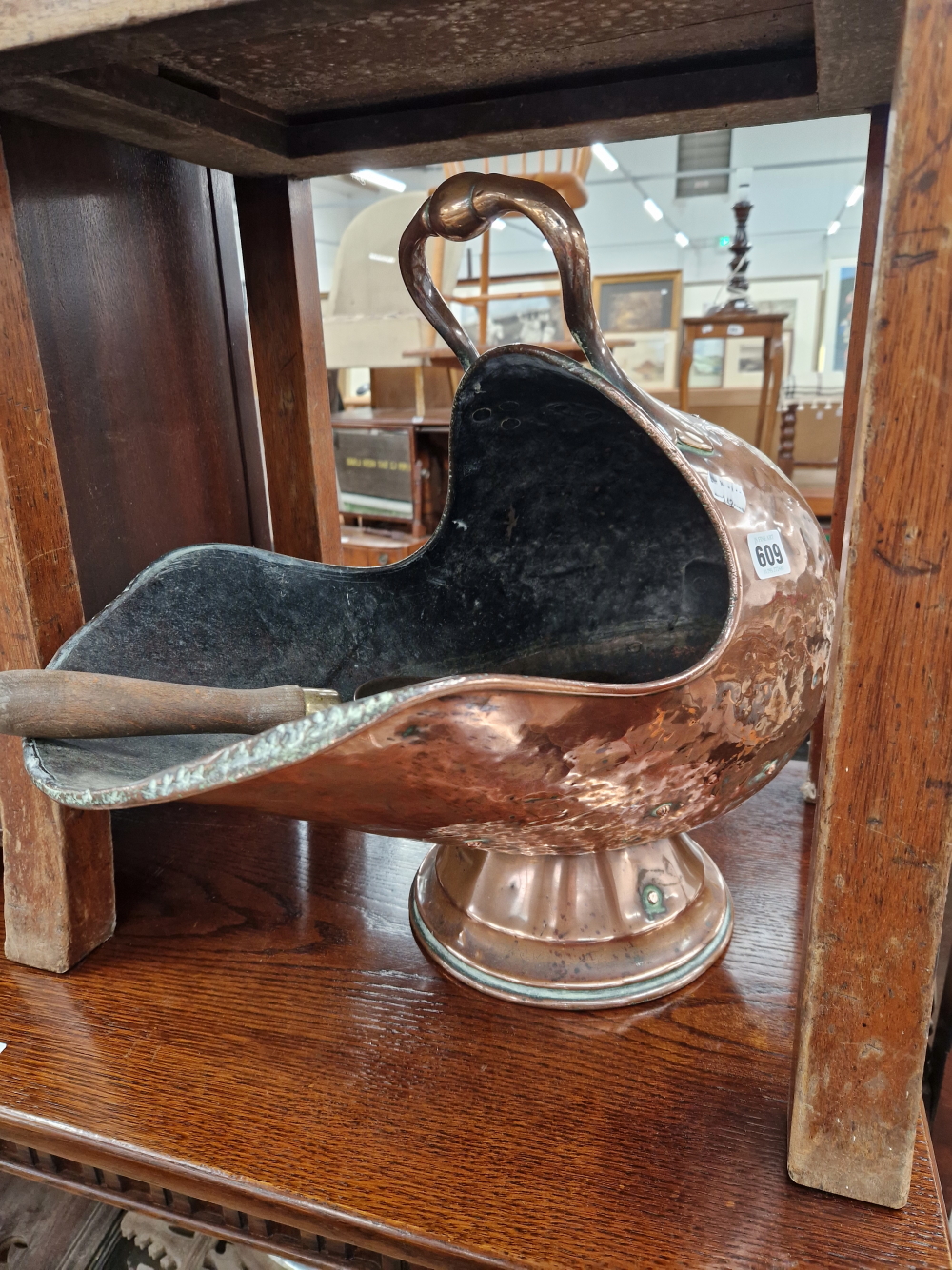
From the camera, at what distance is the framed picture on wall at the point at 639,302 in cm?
542

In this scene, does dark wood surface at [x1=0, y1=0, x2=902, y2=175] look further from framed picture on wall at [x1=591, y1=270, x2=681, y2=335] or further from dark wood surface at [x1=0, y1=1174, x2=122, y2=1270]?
framed picture on wall at [x1=591, y1=270, x2=681, y2=335]

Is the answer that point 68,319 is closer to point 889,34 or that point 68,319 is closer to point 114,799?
point 114,799

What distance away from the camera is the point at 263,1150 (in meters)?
0.46

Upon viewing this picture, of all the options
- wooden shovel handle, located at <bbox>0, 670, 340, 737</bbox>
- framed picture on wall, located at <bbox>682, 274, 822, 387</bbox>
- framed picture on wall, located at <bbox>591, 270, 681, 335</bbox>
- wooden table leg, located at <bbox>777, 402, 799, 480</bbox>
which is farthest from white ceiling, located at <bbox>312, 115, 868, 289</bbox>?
wooden shovel handle, located at <bbox>0, 670, 340, 737</bbox>

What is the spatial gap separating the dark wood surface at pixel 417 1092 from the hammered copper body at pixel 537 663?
4cm

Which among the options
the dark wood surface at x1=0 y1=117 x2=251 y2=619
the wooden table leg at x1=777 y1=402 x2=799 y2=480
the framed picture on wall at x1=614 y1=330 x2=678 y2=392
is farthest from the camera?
the framed picture on wall at x1=614 y1=330 x2=678 y2=392

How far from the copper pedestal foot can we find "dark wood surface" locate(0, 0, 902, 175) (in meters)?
0.49

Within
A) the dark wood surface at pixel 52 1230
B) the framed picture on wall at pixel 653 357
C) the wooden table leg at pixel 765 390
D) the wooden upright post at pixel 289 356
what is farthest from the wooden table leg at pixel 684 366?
the dark wood surface at pixel 52 1230

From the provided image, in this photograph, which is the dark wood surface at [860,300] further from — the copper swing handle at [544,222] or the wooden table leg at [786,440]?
the wooden table leg at [786,440]

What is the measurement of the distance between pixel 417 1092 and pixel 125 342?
2.05 feet

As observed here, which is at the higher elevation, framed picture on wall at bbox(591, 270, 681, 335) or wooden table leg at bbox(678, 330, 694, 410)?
framed picture on wall at bbox(591, 270, 681, 335)

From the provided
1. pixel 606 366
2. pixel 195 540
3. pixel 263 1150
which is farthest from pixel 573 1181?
pixel 195 540

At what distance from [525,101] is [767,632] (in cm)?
44

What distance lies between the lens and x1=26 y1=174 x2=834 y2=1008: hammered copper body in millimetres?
390
